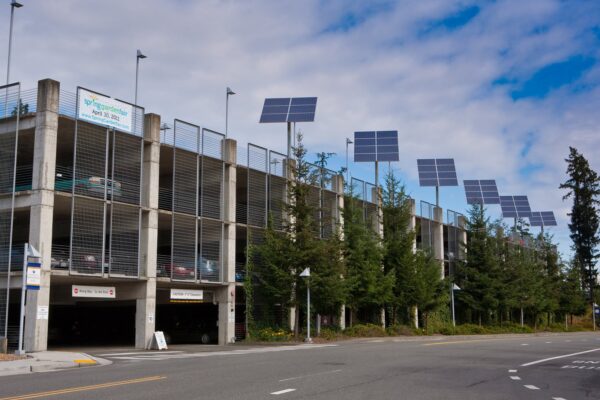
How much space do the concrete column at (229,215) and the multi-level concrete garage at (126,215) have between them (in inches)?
2.4

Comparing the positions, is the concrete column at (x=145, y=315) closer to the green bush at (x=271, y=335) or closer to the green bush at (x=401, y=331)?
the green bush at (x=271, y=335)

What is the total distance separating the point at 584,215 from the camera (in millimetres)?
85562

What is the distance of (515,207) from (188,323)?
4671cm

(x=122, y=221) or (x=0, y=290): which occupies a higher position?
(x=122, y=221)

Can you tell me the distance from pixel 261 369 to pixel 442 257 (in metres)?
46.0

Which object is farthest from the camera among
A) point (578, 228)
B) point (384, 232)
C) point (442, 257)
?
point (578, 228)

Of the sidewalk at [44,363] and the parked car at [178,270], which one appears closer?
the sidewalk at [44,363]

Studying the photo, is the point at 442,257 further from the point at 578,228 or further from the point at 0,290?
the point at 0,290

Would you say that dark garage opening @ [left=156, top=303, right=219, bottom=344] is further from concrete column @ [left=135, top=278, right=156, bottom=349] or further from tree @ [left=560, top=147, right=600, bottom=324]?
tree @ [left=560, top=147, right=600, bottom=324]

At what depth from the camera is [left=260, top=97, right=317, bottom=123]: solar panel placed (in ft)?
136

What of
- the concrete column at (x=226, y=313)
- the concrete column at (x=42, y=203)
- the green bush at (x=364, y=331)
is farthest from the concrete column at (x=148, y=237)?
the green bush at (x=364, y=331)

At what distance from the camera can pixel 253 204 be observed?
39500mm

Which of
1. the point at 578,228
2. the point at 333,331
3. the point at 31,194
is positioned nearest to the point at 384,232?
the point at 333,331

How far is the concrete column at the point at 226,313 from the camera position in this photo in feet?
120
